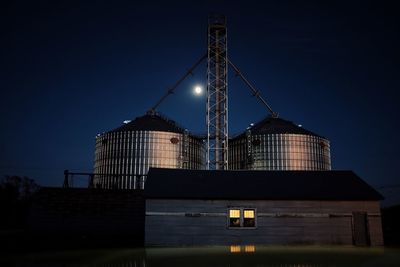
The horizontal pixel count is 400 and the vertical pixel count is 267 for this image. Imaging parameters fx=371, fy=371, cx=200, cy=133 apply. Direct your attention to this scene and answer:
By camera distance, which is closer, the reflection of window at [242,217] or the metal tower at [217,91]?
the reflection of window at [242,217]

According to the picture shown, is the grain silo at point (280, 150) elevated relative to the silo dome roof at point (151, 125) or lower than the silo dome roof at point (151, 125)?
lower

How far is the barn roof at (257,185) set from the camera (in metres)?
25.0

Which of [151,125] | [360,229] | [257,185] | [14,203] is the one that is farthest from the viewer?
[14,203]

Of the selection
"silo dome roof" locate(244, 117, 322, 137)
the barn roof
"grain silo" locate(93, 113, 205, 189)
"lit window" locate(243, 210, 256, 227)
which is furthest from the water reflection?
"silo dome roof" locate(244, 117, 322, 137)

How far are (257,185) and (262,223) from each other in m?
2.80

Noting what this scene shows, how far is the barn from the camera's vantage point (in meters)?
24.3

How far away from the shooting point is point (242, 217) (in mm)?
24781

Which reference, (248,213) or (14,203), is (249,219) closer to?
(248,213)

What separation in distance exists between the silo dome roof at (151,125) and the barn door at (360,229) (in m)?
25.9

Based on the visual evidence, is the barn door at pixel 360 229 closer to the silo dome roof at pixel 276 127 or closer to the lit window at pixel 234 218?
the lit window at pixel 234 218

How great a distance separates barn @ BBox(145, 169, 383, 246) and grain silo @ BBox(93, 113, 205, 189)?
17466mm

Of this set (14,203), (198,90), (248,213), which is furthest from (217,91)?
(14,203)

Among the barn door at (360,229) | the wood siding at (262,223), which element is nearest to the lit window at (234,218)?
the wood siding at (262,223)

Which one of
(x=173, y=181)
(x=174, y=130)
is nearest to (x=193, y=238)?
(x=173, y=181)
